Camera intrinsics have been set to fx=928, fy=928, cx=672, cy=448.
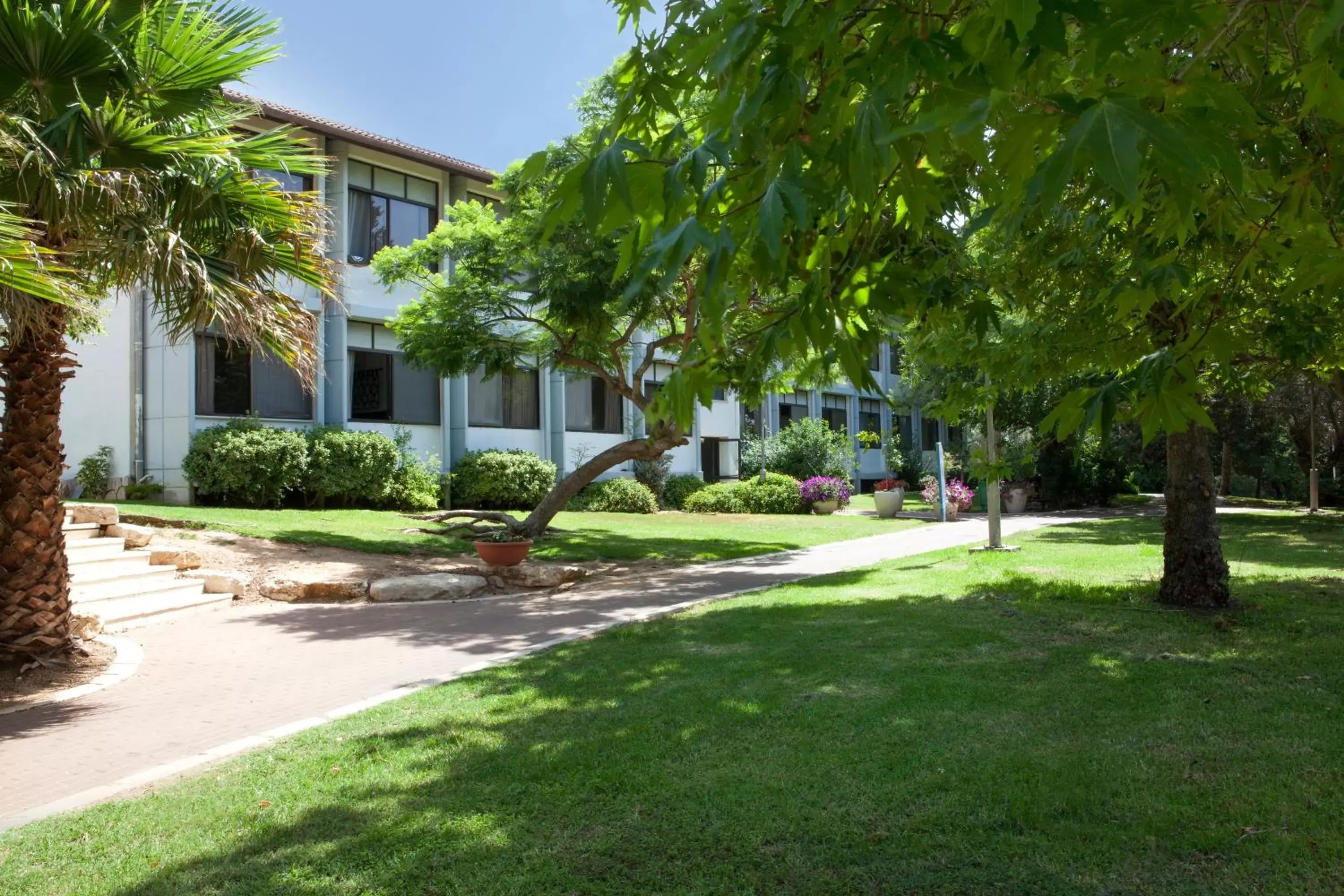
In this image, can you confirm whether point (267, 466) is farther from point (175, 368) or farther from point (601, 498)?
point (601, 498)

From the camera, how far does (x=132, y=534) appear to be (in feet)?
39.9

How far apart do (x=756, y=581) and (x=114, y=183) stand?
9.06 m

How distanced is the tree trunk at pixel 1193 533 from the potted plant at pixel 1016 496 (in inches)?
827

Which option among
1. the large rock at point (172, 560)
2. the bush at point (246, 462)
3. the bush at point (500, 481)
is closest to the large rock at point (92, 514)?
the large rock at point (172, 560)

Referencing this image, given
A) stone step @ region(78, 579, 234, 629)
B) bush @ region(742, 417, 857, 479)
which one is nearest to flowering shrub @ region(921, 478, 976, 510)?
bush @ region(742, 417, 857, 479)

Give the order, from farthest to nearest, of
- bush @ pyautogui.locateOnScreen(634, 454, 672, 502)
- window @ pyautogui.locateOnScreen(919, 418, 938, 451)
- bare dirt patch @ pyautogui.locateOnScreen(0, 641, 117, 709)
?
window @ pyautogui.locateOnScreen(919, 418, 938, 451), bush @ pyautogui.locateOnScreen(634, 454, 672, 502), bare dirt patch @ pyautogui.locateOnScreen(0, 641, 117, 709)

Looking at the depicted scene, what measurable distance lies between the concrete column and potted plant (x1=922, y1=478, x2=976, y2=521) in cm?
1407

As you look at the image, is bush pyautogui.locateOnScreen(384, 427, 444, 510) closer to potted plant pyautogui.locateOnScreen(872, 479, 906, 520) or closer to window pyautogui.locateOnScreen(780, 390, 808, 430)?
potted plant pyautogui.locateOnScreen(872, 479, 906, 520)

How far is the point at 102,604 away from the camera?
394 inches

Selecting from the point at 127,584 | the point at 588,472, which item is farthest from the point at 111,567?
the point at 588,472

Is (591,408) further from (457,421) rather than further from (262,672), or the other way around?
(262,672)

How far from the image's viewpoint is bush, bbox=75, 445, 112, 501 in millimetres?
18641

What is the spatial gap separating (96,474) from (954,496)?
22.8m

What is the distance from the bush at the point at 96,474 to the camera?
1864 cm
